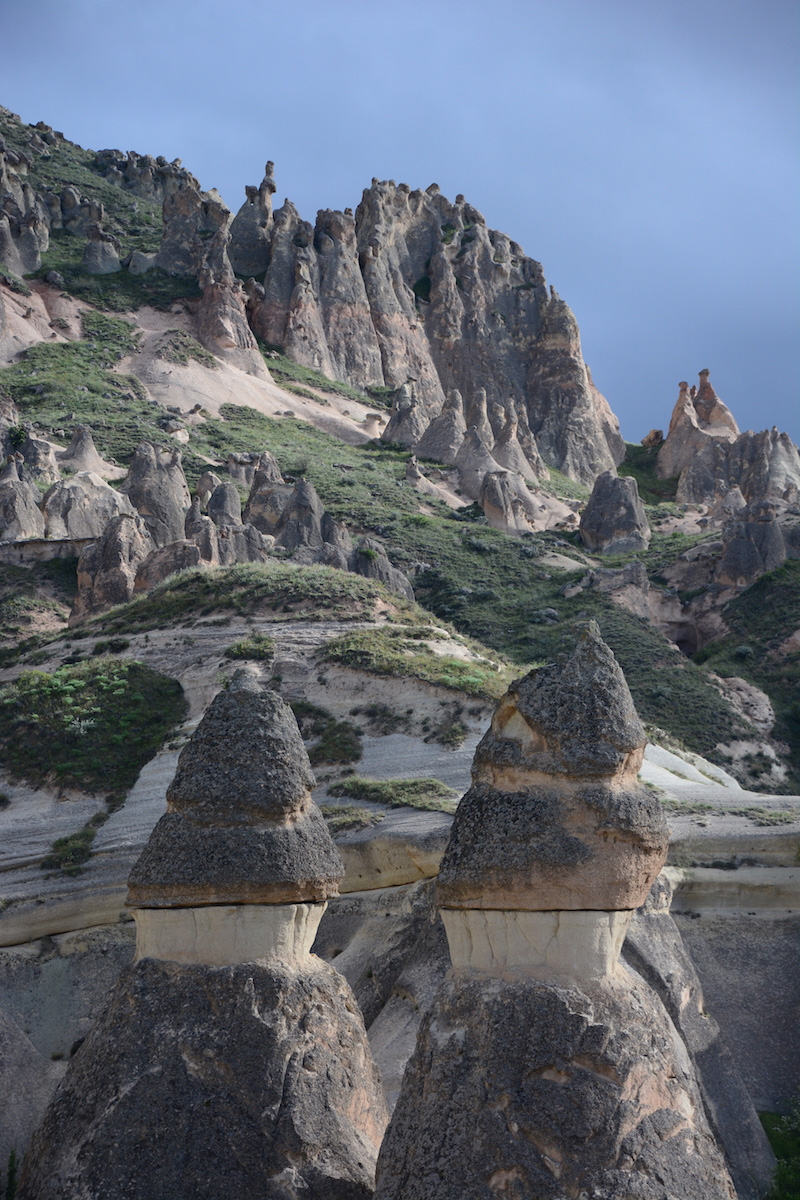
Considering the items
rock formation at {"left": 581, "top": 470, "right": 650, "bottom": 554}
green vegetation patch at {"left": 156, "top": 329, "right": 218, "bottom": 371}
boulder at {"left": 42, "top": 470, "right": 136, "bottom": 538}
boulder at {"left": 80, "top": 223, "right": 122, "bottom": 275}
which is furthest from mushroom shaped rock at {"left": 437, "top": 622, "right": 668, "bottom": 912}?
boulder at {"left": 80, "top": 223, "right": 122, "bottom": 275}

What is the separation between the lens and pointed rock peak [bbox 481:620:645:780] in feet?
31.6

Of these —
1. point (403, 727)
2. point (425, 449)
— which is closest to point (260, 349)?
point (425, 449)

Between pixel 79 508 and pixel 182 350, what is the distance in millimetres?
40288

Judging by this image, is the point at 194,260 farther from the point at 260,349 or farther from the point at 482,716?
the point at 482,716

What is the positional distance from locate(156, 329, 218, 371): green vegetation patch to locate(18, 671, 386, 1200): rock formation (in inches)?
3159

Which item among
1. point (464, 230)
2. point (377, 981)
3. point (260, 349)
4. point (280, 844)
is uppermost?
point (464, 230)

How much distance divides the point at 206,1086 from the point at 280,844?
2.44 meters

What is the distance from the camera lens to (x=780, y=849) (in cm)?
1988

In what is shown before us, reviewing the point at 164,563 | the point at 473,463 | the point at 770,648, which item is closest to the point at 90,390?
the point at 473,463

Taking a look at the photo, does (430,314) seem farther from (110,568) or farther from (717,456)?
(110,568)

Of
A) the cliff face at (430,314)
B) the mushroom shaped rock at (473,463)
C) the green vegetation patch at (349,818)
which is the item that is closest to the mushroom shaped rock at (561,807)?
the green vegetation patch at (349,818)

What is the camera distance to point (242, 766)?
1145 centimetres

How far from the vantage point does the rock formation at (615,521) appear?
73.5 metres

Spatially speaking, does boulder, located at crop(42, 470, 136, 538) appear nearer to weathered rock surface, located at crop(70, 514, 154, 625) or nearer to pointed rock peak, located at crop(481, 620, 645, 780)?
weathered rock surface, located at crop(70, 514, 154, 625)
